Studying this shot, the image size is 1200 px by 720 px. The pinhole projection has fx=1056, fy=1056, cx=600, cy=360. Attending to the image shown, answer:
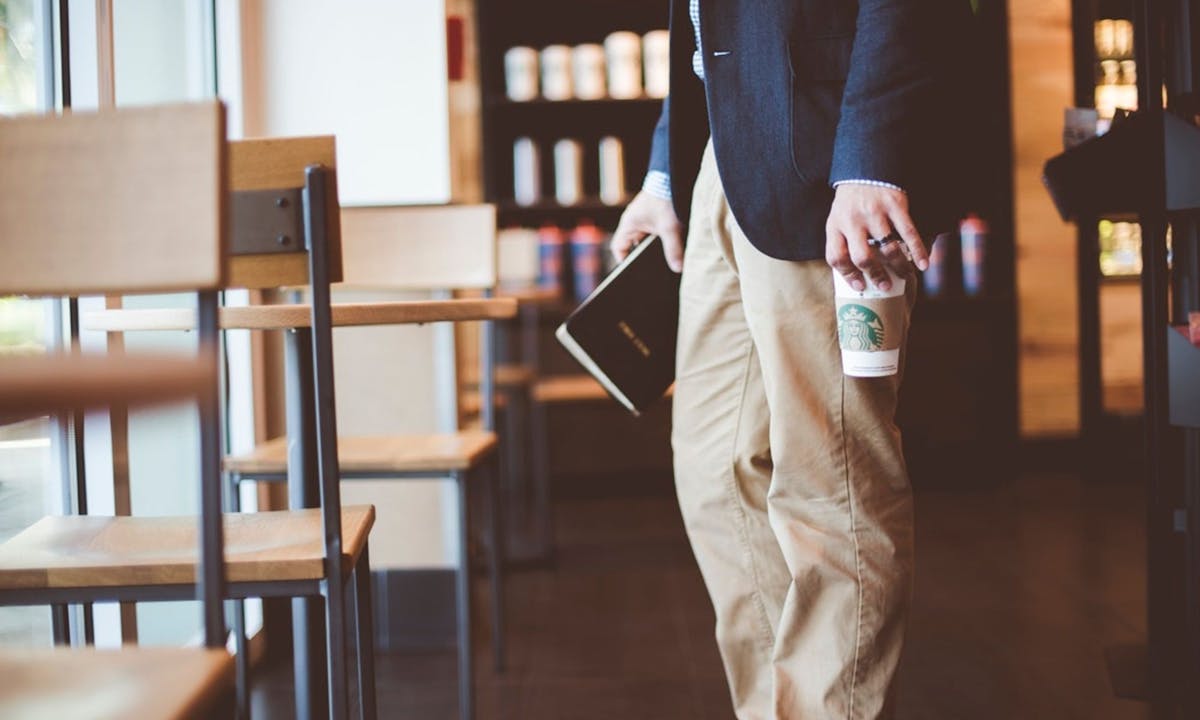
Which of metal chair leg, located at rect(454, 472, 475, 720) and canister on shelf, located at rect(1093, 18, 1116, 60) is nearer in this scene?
metal chair leg, located at rect(454, 472, 475, 720)

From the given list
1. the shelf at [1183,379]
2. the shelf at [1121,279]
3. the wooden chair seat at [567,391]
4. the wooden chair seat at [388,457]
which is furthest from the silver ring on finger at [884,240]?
the shelf at [1121,279]

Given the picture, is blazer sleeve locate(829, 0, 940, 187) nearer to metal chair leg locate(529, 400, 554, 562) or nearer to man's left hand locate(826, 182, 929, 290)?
man's left hand locate(826, 182, 929, 290)

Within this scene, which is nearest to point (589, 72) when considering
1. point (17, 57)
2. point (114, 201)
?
point (17, 57)

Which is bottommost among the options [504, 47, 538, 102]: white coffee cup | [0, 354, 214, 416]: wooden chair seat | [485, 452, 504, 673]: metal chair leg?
[485, 452, 504, 673]: metal chair leg

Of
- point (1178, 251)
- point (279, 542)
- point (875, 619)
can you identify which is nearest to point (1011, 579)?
point (1178, 251)

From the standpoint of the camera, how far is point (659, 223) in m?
1.59

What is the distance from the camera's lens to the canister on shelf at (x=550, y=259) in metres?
4.16

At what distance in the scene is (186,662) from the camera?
0.76m

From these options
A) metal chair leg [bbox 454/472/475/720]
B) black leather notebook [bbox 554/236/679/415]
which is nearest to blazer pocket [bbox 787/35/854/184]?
black leather notebook [bbox 554/236/679/415]

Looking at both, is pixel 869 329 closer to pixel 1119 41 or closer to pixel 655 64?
pixel 655 64

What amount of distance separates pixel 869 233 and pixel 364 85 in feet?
5.26

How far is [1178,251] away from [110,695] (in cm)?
172

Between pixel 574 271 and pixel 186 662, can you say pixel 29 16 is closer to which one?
pixel 186 662

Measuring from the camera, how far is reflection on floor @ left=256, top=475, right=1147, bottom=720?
1.89 meters
